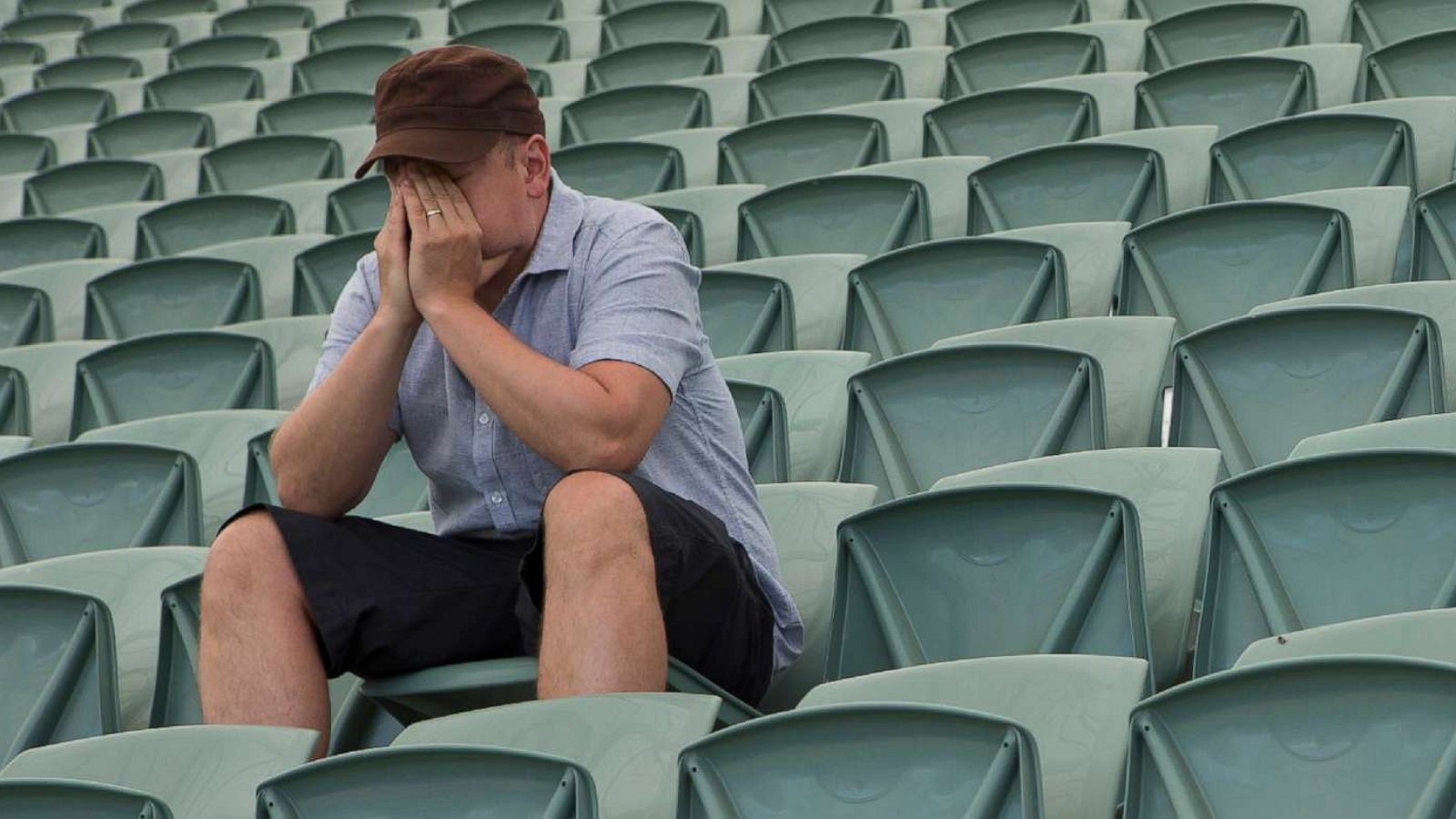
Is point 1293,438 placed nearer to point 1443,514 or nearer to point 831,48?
point 1443,514

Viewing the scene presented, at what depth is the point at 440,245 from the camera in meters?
2.81

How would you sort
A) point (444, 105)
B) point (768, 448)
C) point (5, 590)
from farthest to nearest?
point (768, 448), point (5, 590), point (444, 105)

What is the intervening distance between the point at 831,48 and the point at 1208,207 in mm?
3424

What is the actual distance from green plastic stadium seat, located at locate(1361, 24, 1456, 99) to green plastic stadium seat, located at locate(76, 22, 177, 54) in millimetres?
6194

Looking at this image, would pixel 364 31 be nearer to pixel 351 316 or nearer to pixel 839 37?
pixel 839 37

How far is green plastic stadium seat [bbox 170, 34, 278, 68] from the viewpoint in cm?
912

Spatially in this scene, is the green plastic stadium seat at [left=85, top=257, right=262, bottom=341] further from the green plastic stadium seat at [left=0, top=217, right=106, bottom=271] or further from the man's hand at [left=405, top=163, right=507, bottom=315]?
the man's hand at [left=405, top=163, right=507, bottom=315]

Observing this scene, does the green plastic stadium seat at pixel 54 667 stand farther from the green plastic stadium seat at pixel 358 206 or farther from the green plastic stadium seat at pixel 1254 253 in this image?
the green plastic stadium seat at pixel 358 206

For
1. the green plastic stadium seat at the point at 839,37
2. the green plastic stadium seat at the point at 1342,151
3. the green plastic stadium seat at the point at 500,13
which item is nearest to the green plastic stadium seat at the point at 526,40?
the green plastic stadium seat at the point at 500,13

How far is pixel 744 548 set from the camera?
2.82 metres

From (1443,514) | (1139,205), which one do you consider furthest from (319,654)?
(1139,205)

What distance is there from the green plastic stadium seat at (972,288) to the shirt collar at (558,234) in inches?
52.9

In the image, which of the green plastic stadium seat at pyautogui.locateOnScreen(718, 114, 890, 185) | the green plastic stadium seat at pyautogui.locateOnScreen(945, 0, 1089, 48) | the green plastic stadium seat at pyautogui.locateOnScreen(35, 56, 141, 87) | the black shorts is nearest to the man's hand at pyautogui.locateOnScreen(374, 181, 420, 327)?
the black shorts

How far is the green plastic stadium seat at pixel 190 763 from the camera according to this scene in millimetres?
2449
